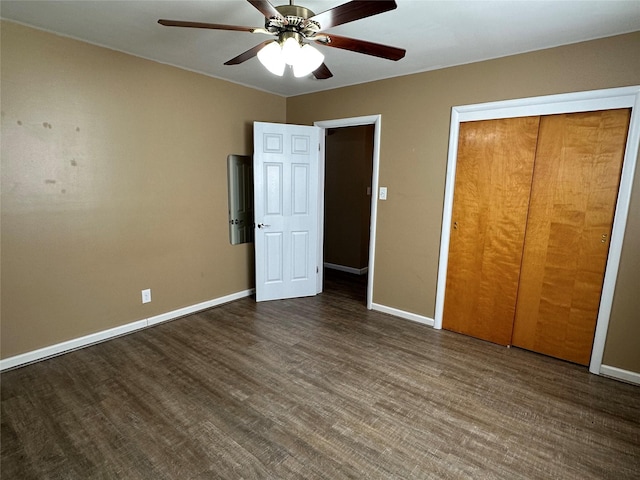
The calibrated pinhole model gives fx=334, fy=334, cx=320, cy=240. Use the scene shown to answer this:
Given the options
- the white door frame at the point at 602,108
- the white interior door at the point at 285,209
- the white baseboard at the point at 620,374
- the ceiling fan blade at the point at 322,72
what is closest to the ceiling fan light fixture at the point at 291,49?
the ceiling fan blade at the point at 322,72

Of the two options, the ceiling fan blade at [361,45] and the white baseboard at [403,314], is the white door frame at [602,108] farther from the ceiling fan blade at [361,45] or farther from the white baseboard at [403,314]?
the ceiling fan blade at [361,45]

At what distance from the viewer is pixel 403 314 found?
3584 mm

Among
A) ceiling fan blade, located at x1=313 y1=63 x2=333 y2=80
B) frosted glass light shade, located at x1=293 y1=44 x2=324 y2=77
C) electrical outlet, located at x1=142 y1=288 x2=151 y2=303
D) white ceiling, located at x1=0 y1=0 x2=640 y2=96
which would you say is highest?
white ceiling, located at x1=0 y1=0 x2=640 y2=96

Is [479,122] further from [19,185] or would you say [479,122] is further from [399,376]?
[19,185]

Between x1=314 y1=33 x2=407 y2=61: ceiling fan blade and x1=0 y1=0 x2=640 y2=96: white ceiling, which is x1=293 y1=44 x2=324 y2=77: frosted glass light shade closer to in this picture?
x1=314 y1=33 x2=407 y2=61: ceiling fan blade

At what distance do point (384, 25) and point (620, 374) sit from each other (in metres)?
3.07

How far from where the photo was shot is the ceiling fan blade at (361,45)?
5.79 ft

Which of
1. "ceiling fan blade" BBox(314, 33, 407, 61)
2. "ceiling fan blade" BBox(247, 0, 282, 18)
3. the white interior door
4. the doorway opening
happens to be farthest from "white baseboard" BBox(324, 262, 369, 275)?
"ceiling fan blade" BBox(247, 0, 282, 18)

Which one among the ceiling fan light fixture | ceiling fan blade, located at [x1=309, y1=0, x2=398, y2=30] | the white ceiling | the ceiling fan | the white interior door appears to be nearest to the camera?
ceiling fan blade, located at [x1=309, y1=0, x2=398, y2=30]

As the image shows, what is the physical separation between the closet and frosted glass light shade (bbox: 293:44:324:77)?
5.94ft

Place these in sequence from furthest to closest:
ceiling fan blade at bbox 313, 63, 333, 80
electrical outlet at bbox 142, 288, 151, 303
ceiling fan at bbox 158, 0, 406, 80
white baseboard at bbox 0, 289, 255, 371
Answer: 1. electrical outlet at bbox 142, 288, 151, 303
2. white baseboard at bbox 0, 289, 255, 371
3. ceiling fan blade at bbox 313, 63, 333, 80
4. ceiling fan at bbox 158, 0, 406, 80

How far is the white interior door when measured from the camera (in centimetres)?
377

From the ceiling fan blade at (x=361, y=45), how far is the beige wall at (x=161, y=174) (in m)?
1.45

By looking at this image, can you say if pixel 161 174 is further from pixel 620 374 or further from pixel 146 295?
pixel 620 374
